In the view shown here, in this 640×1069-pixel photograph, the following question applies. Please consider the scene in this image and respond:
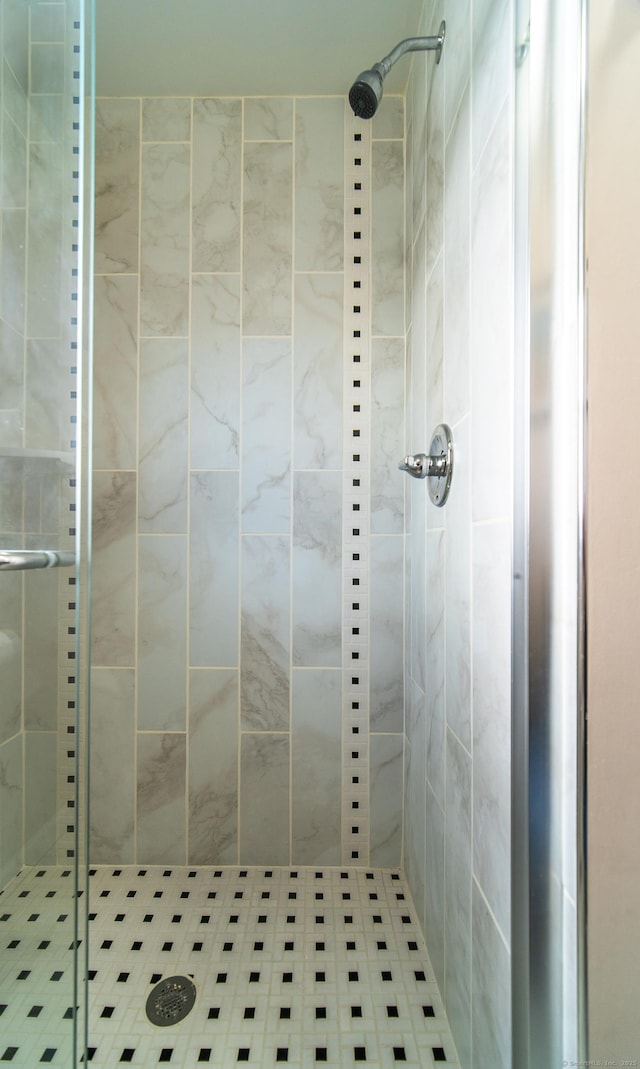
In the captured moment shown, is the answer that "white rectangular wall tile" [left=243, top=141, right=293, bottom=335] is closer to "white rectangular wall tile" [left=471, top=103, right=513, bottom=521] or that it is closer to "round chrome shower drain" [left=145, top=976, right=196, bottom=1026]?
"white rectangular wall tile" [left=471, top=103, right=513, bottom=521]

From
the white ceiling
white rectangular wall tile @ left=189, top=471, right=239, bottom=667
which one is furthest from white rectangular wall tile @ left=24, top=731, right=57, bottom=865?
the white ceiling

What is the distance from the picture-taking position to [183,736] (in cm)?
153

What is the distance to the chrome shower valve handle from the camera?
103 cm

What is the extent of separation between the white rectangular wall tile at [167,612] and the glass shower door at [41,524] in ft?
2.78

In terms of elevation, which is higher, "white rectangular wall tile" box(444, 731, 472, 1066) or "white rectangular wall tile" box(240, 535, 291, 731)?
"white rectangular wall tile" box(240, 535, 291, 731)

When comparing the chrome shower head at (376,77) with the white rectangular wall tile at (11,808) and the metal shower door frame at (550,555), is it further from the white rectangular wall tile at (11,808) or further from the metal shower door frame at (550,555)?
the white rectangular wall tile at (11,808)

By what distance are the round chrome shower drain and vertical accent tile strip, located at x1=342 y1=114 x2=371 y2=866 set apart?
0.54 meters

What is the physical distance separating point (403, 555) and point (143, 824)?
1.07 m

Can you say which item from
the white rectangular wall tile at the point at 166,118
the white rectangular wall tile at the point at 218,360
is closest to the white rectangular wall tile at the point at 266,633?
the white rectangular wall tile at the point at 218,360

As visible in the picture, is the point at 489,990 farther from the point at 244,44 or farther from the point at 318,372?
the point at 244,44

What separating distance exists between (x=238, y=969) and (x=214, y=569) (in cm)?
93

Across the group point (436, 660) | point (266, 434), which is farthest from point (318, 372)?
point (436, 660)

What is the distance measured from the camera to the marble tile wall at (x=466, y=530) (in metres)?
0.74

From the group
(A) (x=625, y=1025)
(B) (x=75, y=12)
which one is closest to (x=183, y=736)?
(A) (x=625, y=1025)
